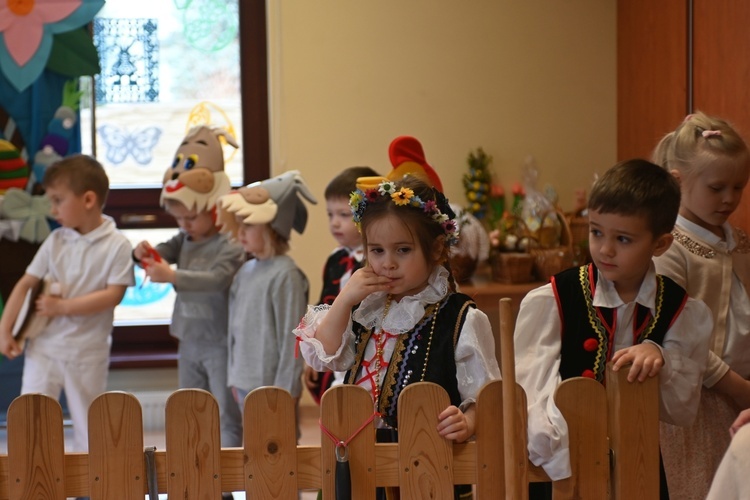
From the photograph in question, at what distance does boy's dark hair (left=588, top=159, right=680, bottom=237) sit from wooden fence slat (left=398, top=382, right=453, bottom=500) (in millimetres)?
541

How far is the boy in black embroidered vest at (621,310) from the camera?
212cm

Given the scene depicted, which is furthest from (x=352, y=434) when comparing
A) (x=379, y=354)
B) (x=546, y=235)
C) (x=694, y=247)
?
(x=546, y=235)

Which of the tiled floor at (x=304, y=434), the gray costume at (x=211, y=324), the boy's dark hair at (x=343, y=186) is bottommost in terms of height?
the tiled floor at (x=304, y=434)

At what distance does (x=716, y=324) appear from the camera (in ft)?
8.28

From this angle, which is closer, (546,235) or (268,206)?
(268,206)

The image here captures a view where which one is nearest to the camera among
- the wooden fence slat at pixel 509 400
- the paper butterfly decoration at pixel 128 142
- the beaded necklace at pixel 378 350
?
the wooden fence slat at pixel 509 400

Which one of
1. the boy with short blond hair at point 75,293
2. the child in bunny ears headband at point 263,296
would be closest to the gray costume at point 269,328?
the child in bunny ears headband at point 263,296

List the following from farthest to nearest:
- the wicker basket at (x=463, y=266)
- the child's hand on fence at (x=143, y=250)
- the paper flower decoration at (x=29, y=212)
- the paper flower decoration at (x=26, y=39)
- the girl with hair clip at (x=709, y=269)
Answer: the wicker basket at (x=463, y=266) < the paper flower decoration at (x=26, y=39) < the paper flower decoration at (x=29, y=212) < the child's hand on fence at (x=143, y=250) < the girl with hair clip at (x=709, y=269)

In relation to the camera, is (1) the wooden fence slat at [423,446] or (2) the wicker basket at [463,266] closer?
(1) the wooden fence slat at [423,446]

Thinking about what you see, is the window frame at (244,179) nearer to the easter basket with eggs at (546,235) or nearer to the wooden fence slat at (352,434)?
the easter basket with eggs at (546,235)

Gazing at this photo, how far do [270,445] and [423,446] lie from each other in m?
0.31

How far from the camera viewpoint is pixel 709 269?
2.52 meters

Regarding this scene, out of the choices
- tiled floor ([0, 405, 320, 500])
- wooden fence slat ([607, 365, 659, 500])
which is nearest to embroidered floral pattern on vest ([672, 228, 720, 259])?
wooden fence slat ([607, 365, 659, 500])

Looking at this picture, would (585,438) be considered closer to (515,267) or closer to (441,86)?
(515,267)
